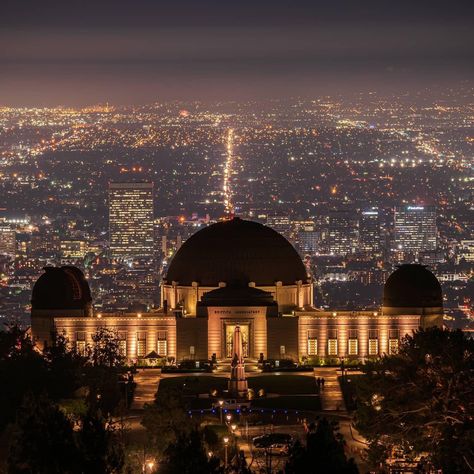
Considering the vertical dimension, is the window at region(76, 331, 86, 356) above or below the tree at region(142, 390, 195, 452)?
above

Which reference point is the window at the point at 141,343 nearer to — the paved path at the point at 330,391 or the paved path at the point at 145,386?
the paved path at the point at 145,386

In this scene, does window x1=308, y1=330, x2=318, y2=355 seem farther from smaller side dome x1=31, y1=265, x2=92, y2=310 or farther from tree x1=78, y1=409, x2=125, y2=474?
tree x1=78, y1=409, x2=125, y2=474

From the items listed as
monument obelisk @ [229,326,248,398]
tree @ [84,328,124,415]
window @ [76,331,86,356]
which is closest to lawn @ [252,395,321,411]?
monument obelisk @ [229,326,248,398]

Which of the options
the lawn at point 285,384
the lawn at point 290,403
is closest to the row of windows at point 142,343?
the lawn at point 285,384

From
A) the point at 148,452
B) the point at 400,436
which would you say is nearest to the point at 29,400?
the point at 148,452

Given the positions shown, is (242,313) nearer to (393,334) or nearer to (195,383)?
(393,334)

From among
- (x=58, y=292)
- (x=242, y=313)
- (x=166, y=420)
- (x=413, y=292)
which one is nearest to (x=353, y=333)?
(x=413, y=292)

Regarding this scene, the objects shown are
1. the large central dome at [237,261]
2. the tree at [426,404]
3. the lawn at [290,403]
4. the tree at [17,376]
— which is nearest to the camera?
the tree at [426,404]
